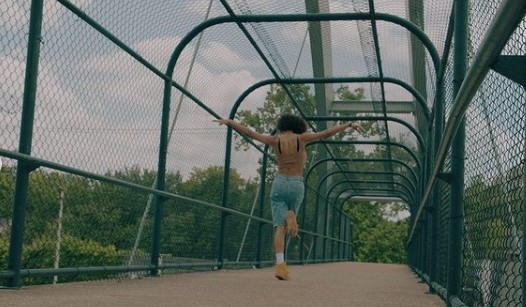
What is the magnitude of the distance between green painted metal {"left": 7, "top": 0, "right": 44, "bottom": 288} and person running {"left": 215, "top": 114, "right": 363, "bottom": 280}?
2.54 meters

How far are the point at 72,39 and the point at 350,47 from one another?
4.97 meters

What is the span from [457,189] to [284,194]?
3.23 metres

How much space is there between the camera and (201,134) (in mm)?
7746

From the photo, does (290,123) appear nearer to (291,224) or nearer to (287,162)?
(287,162)

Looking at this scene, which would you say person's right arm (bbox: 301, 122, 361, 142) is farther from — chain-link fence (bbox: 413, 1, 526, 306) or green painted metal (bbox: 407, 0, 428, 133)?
chain-link fence (bbox: 413, 1, 526, 306)

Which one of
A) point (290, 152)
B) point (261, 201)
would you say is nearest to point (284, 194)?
point (290, 152)

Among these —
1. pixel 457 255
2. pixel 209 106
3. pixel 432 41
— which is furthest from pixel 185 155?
pixel 457 255

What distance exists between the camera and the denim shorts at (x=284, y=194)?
664 centimetres

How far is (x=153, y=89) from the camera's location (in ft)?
20.2

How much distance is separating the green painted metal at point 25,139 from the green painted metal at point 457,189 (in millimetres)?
2161

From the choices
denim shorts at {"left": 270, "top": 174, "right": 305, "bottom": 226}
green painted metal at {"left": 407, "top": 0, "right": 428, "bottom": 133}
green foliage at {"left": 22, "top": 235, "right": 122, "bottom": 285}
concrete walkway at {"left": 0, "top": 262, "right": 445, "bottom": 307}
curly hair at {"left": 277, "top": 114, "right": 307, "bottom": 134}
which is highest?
green painted metal at {"left": 407, "top": 0, "right": 428, "bottom": 133}

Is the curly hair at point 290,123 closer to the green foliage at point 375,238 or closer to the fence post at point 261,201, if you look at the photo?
the fence post at point 261,201

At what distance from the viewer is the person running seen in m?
6.56

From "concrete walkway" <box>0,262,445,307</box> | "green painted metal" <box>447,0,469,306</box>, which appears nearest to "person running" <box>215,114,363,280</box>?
"concrete walkway" <box>0,262,445,307</box>
